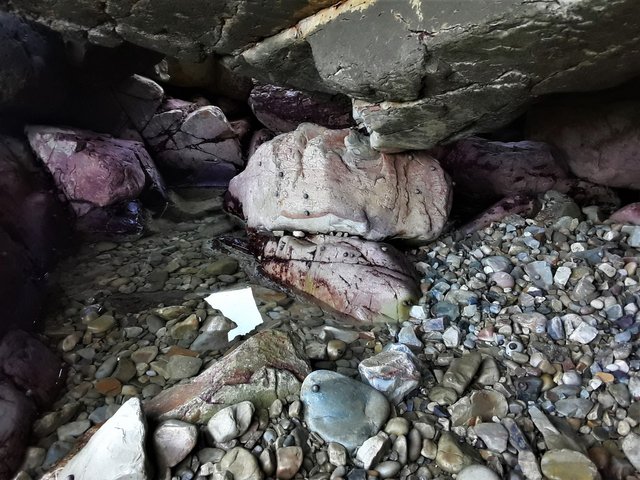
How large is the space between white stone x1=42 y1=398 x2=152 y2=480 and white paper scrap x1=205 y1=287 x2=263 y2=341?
92 cm

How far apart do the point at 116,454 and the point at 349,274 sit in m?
1.62

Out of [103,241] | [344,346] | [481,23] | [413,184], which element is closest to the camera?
[481,23]

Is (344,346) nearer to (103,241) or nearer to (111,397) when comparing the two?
(111,397)

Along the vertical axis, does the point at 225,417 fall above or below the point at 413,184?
below

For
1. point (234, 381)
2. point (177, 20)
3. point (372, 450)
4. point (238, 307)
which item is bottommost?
point (238, 307)

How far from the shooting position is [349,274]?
9.77ft

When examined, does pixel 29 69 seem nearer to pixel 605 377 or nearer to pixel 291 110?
pixel 291 110

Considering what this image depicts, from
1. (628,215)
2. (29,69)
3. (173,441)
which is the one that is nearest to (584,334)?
(628,215)

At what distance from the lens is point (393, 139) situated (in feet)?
9.68

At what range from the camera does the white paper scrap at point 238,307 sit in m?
2.84

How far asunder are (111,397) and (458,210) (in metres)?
2.83

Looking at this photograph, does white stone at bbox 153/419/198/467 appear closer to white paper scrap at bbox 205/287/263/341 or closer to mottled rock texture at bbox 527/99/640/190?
white paper scrap at bbox 205/287/263/341

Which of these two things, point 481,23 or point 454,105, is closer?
point 481,23

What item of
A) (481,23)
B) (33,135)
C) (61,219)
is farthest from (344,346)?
(33,135)
